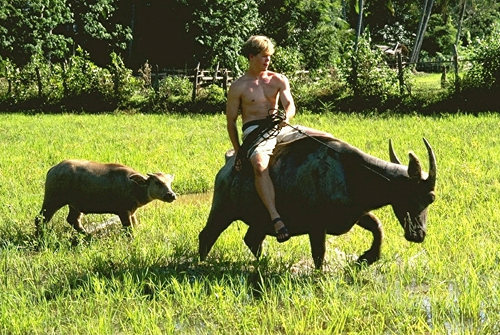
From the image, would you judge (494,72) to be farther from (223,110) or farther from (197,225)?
(197,225)

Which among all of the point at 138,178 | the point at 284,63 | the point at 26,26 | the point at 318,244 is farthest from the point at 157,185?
the point at 26,26

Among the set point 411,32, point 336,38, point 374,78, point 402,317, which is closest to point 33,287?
point 402,317

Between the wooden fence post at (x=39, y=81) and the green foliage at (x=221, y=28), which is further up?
the green foliage at (x=221, y=28)

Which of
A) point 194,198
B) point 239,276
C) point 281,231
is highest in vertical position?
point 281,231

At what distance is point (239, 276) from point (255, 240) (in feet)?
1.54

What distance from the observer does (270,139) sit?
185 inches

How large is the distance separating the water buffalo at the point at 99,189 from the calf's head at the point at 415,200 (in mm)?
2175

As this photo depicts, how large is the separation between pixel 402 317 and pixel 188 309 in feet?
4.37

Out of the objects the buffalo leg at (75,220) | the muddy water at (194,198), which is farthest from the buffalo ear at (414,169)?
the muddy water at (194,198)

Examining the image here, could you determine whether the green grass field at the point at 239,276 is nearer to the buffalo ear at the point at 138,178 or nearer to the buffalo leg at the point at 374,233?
the buffalo leg at the point at 374,233

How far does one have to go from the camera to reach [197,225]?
6.23 metres

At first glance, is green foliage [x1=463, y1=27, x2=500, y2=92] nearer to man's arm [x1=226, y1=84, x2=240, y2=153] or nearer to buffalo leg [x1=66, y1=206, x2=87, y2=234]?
buffalo leg [x1=66, y1=206, x2=87, y2=234]

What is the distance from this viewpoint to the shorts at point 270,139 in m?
4.61

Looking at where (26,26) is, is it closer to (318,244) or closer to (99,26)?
(99,26)
